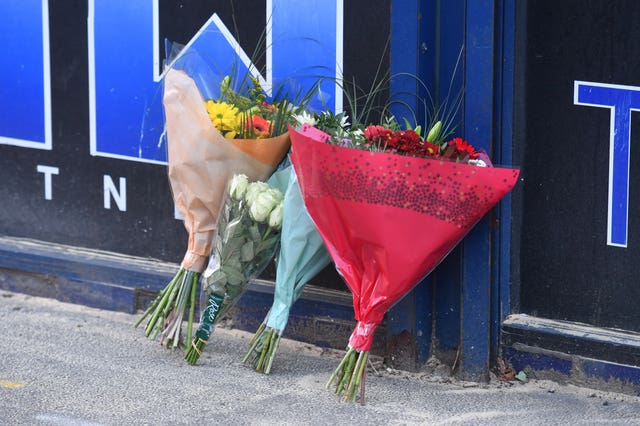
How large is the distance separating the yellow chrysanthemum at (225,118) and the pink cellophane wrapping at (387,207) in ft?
1.40

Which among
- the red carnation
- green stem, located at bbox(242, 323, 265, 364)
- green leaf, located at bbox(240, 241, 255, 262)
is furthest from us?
green stem, located at bbox(242, 323, 265, 364)

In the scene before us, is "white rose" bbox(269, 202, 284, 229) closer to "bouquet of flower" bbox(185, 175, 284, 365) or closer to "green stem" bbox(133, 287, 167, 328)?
"bouquet of flower" bbox(185, 175, 284, 365)

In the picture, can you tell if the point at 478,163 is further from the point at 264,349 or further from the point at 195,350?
the point at 195,350

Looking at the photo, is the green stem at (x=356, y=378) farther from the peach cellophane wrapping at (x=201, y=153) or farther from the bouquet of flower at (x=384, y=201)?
the peach cellophane wrapping at (x=201, y=153)

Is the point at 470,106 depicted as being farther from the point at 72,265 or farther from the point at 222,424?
the point at 72,265

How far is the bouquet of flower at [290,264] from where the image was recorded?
429cm

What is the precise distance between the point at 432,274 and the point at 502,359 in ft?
1.47

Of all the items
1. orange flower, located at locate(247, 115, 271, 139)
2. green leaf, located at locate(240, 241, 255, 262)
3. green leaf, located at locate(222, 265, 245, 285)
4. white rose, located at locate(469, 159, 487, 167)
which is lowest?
green leaf, located at locate(222, 265, 245, 285)

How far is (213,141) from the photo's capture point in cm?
439

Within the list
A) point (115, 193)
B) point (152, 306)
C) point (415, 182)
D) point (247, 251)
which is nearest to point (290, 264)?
point (247, 251)

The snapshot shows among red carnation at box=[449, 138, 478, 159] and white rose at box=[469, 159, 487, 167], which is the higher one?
red carnation at box=[449, 138, 478, 159]

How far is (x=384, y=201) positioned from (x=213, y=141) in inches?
32.5

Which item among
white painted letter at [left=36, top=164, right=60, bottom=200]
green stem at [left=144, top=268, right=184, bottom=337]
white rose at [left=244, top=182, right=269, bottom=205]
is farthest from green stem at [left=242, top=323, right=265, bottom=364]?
white painted letter at [left=36, top=164, right=60, bottom=200]

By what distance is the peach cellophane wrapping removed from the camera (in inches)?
174
